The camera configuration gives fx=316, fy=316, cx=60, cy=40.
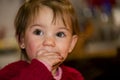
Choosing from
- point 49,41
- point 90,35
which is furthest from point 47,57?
point 90,35

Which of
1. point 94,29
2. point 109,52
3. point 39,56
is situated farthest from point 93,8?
point 39,56

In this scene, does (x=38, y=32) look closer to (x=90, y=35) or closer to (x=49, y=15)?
(x=49, y=15)

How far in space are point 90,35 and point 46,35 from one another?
1.01 m

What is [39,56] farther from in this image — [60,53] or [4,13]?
[4,13]

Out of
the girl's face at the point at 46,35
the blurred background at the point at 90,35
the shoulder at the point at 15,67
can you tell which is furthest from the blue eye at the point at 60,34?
the blurred background at the point at 90,35

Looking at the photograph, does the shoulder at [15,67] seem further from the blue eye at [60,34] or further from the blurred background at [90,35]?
the blurred background at [90,35]

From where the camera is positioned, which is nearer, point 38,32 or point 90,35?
point 38,32

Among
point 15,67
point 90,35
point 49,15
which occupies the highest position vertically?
point 49,15

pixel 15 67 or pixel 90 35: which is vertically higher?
pixel 15 67

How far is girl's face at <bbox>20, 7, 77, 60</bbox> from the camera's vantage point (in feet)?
2.25

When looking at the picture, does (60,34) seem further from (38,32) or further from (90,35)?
(90,35)

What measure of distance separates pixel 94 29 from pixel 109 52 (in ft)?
0.48

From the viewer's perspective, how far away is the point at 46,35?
69 centimetres

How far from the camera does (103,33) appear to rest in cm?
171
